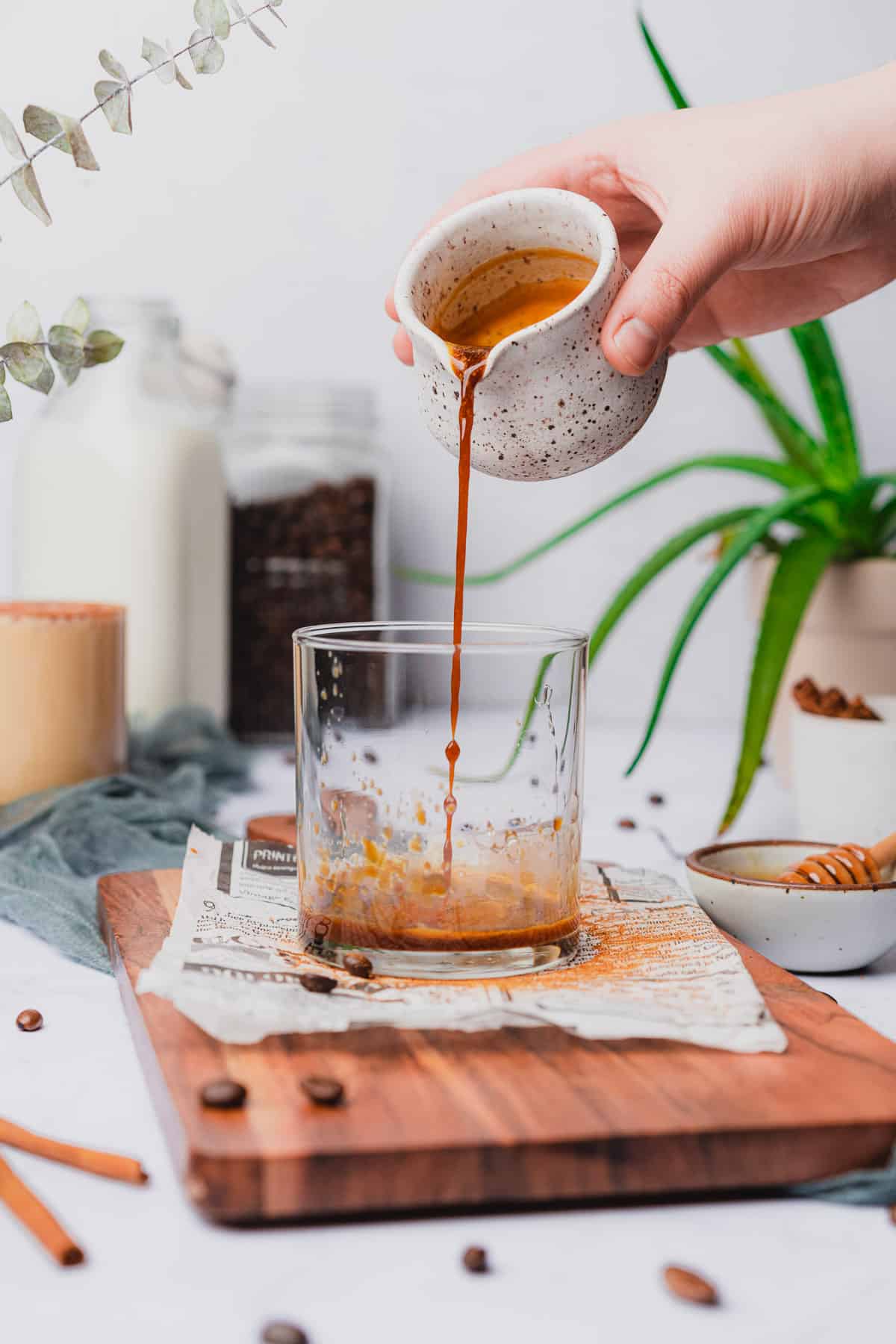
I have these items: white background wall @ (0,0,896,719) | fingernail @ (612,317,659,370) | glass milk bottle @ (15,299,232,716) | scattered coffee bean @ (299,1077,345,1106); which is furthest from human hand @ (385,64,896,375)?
white background wall @ (0,0,896,719)

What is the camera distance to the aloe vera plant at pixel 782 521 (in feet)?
3.59

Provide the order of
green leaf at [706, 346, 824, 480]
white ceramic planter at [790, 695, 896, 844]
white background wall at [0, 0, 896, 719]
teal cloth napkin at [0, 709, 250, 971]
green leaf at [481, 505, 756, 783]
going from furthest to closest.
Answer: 1. white background wall at [0, 0, 896, 719]
2. green leaf at [706, 346, 824, 480]
3. green leaf at [481, 505, 756, 783]
4. white ceramic planter at [790, 695, 896, 844]
5. teal cloth napkin at [0, 709, 250, 971]

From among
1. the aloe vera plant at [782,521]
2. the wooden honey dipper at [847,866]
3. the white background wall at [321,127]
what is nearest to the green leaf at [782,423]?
the aloe vera plant at [782,521]

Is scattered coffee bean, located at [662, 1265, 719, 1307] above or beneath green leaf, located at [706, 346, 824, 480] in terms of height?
beneath

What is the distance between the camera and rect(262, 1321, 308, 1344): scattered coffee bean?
43 cm

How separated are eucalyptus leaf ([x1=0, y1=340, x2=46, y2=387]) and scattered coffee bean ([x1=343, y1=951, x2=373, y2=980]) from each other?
1.19ft

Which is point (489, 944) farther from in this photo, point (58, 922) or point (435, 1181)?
point (58, 922)

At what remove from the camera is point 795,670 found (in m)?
1.34

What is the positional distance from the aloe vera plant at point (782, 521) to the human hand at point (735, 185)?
30 cm

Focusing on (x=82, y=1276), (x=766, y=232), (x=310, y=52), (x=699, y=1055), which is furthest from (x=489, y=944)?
(x=310, y=52)

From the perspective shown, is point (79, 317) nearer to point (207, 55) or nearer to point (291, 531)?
point (207, 55)

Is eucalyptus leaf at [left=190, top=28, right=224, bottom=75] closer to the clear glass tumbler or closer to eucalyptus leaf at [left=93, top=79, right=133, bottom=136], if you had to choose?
eucalyptus leaf at [left=93, top=79, right=133, bottom=136]

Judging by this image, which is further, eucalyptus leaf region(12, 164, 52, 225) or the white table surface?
eucalyptus leaf region(12, 164, 52, 225)

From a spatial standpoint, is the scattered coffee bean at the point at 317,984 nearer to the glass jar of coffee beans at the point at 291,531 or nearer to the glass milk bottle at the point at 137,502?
the glass milk bottle at the point at 137,502
